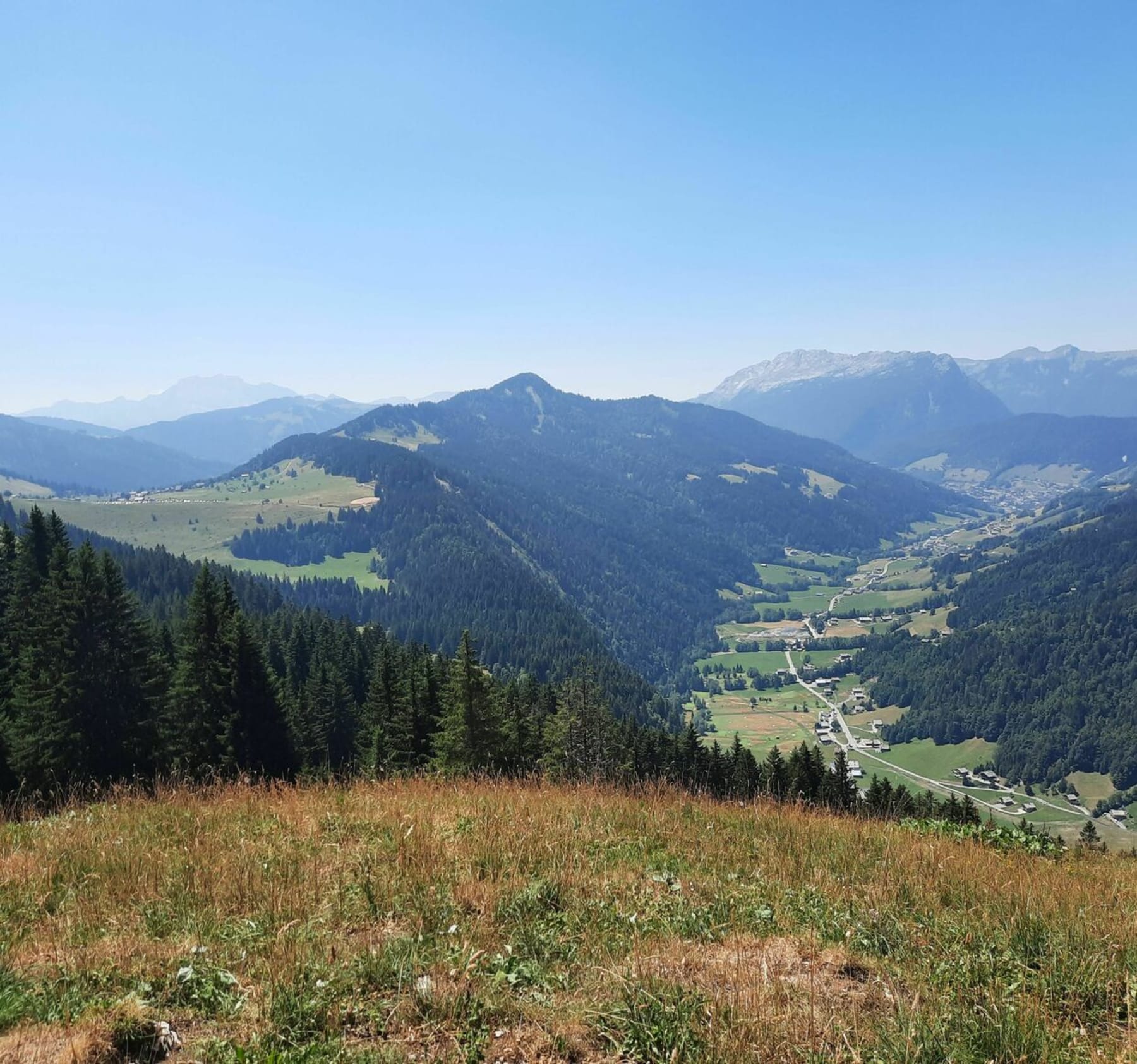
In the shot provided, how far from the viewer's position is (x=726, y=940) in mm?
5988

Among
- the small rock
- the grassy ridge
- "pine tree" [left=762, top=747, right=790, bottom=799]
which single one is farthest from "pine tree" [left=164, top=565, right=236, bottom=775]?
"pine tree" [left=762, top=747, right=790, bottom=799]

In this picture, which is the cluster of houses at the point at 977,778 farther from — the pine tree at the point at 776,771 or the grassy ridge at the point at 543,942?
the grassy ridge at the point at 543,942

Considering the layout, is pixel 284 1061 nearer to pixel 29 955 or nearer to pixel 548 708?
pixel 29 955

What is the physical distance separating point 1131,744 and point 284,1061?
254 m

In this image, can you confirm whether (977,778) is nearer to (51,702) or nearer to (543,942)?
(51,702)

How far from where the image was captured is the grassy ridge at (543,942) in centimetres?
423

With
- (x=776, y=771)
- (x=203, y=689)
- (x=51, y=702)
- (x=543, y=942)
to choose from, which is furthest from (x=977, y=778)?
(x=543, y=942)

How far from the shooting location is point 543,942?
5625 millimetres

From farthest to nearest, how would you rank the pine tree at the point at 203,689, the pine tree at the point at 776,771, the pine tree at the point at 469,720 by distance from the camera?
the pine tree at the point at 776,771 < the pine tree at the point at 469,720 < the pine tree at the point at 203,689

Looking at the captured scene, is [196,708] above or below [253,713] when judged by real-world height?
above

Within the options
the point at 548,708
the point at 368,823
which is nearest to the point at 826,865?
the point at 368,823

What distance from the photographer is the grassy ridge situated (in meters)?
4.23

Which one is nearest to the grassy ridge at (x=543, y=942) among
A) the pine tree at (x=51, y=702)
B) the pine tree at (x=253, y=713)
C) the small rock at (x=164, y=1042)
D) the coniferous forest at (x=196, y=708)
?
the small rock at (x=164, y=1042)

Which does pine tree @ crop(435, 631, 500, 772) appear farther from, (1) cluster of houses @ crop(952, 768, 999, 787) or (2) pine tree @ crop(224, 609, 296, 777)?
(1) cluster of houses @ crop(952, 768, 999, 787)
